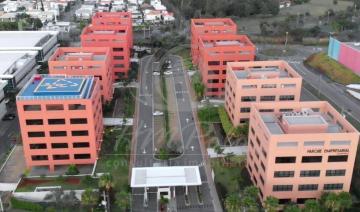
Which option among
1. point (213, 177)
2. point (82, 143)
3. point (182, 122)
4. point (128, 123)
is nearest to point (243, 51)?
point (182, 122)

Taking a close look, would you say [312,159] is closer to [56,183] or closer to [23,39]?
[56,183]

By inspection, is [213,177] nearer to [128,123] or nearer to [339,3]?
[128,123]

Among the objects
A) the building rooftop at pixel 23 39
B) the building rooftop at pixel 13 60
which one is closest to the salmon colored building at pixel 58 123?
the building rooftop at pixel 13 60

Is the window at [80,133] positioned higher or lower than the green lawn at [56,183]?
higher

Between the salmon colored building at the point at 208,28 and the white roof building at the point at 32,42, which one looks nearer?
the salmon colored building at the point at 208,28

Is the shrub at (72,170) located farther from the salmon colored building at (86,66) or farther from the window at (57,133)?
the salmon colored building at (86,66)

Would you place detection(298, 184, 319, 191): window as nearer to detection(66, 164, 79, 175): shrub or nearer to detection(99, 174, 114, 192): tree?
detection(99, 174, 114, 192): tree
